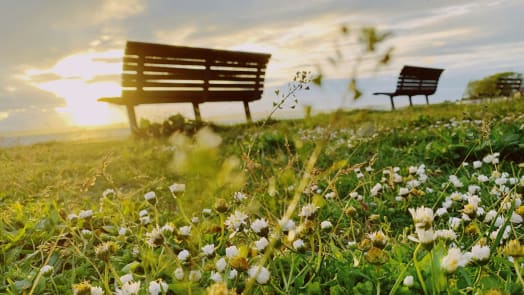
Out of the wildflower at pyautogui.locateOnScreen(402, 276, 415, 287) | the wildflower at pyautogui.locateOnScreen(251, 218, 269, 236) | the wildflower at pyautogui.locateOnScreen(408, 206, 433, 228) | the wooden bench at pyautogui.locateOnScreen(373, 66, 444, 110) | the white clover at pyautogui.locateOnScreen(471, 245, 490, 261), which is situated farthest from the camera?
the wooden bench at pyautogui.locateOnScreen(373, 66, 444, 110)

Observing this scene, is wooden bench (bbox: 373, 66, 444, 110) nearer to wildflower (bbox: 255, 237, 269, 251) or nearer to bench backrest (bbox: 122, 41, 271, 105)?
A: bench backrest (bbox: 122, 41, 271, 105)

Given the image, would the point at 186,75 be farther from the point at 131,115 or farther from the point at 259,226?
the point at 259,226

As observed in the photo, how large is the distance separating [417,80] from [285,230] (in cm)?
1559

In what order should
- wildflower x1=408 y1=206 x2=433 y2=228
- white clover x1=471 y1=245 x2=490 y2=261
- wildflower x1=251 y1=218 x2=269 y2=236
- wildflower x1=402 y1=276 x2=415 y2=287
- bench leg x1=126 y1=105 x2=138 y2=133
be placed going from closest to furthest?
wildflower x1=408 y1=206 x2=433 y2=228, white clover x1=471 y1=245 x2=490 y2=261, wildflower x1=402 y1=276 x2=415 y2=287, wildflower x1=251 y1=218 x2=269 y2=236, bench leg x1=126 y1=105 x2=138 y2=133

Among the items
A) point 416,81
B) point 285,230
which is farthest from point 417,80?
point 285,230

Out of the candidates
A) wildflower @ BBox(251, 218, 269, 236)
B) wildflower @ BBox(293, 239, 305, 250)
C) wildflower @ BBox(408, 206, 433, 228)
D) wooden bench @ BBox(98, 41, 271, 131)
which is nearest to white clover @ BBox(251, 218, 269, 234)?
wildflower @ BBox(251, 218, 269, 236)

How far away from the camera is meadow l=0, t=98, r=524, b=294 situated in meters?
1.08

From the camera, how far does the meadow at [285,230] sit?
1.08 m

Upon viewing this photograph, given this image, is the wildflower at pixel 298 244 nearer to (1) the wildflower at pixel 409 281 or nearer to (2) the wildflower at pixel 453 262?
(1) the wildflower at pixel 409 281

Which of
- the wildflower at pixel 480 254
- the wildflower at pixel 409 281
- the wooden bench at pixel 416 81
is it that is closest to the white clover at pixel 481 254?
the wildflower at pixel 480 254

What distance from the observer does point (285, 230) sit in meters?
1.68

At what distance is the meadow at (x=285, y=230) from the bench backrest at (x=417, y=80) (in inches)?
430

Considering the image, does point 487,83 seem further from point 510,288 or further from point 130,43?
point 510,288

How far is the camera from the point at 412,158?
4258 millimetres
